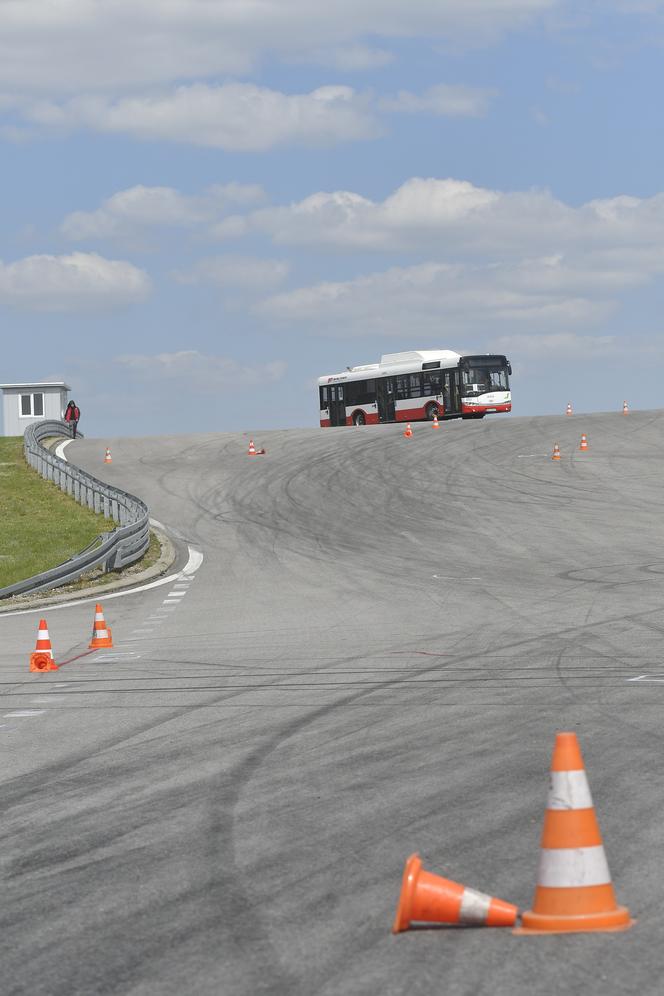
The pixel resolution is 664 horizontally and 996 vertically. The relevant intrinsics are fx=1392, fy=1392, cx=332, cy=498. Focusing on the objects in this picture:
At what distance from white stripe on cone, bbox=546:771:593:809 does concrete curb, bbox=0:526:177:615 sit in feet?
60.0

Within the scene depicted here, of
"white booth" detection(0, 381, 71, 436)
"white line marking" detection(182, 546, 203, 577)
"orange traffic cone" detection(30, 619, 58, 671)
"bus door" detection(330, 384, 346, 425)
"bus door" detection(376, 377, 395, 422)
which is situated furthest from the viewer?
"white booth" detection(0, 381, 71, 436)

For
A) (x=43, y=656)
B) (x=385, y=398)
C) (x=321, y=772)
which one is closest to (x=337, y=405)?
(x=385, y=398)

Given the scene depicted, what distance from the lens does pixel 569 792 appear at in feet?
17.6

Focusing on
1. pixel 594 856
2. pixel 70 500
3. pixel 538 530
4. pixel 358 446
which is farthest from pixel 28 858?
pixel 358 446

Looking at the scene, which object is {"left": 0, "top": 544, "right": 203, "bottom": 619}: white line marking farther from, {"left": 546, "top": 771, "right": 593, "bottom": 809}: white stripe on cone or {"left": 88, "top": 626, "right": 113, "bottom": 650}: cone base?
{"left": 546, "top": 771, "right": 593, "bottom": 809}: white stripe on cone

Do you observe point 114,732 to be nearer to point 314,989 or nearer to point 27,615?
point 314,989

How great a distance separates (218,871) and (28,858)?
3.48ft

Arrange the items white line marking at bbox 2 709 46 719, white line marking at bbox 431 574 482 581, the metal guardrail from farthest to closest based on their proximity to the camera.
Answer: the metal guardrail, white line marking at bbox 431 574 482 581, white line marking at bbox 2 709 46 719

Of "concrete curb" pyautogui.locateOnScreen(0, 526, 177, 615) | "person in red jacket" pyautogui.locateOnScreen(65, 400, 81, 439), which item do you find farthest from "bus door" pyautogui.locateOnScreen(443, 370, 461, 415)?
"concrete curb" pyautogui.locateOnScreen(0, 526, 177, 615)

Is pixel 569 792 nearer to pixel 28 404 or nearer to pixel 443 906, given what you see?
pixel 443 906

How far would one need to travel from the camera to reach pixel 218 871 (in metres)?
6.30

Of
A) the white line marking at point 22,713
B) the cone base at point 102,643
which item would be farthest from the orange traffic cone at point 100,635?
the white line marking at point 22,713

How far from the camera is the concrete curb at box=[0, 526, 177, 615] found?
76.3 feet

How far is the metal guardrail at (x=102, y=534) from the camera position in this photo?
24828mm
